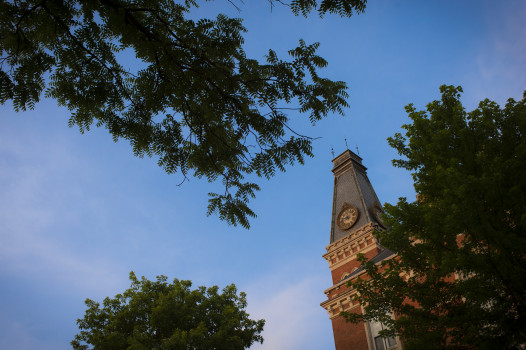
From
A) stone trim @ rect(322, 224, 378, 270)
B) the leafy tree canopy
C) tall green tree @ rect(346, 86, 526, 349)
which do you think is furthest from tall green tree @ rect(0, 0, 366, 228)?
stone trim @ rect(322, 224, 378, 270)

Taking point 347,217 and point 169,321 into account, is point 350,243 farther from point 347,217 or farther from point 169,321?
point 169,321

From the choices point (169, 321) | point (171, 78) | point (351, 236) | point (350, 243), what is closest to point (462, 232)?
point (171, 78)

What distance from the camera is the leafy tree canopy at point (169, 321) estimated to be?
15.1m

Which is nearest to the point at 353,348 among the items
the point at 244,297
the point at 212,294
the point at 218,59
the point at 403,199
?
the point at 244,297

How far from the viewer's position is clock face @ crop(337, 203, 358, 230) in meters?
31.1

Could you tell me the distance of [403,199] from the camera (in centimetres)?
967

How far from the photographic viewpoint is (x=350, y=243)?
28.6 meters

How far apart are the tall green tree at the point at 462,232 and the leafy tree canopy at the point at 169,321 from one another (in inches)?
319

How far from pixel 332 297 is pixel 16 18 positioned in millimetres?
20979

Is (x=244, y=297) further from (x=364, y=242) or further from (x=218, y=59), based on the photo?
(x=218, y=59)

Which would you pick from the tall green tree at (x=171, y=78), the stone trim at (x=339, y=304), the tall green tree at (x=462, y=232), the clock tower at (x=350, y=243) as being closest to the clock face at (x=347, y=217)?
the clock tower at (x=350, y=243)

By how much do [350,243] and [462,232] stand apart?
21.3 m

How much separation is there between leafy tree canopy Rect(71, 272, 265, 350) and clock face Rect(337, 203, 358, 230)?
1470cm

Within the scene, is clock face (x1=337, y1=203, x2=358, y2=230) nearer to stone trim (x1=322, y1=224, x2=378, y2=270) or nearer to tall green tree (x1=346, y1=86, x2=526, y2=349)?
stone trim (x1=322, y1=224, x2=378, y2=270)
